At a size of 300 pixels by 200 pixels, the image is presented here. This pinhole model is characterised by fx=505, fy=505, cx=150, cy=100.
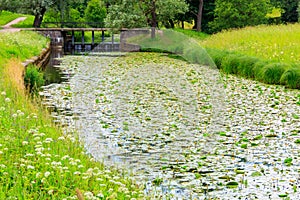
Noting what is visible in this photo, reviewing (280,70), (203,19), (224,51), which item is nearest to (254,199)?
(280,70)

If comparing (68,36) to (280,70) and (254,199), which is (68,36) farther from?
(254,199)

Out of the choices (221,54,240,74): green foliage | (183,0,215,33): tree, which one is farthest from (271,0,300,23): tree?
(221,54,240,74): green foliage

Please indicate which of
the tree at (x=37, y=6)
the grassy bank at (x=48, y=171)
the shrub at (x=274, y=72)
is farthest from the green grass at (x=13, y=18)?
the grassy bank at (x=48, y=171)

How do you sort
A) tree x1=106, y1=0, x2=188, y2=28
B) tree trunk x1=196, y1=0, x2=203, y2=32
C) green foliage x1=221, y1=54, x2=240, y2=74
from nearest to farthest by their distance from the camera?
green foliage x1=221, y1=54, x2=240, y2=74
tree x1=106, y1=0, x2=188, y2=28
tree trunk x1=196, y1=0, x2=203, y2=32

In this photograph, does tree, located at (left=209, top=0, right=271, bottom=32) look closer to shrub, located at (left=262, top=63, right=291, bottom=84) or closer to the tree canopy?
the tree canopy

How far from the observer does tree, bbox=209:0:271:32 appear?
40.0 metres

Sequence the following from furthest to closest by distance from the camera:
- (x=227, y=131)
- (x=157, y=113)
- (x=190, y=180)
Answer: (x=157, y=113) → (x=227, y=131) → (x=190, y=180)

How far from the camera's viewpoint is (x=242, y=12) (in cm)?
4078

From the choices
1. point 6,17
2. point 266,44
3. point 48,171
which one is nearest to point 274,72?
point 266,44

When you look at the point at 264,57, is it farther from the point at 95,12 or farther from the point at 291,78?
the point at 95,12

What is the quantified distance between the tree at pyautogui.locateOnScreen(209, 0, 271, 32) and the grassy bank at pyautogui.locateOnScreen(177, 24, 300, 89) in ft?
43.6

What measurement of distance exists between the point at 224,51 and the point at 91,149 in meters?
15.6

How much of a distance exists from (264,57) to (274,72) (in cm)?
299

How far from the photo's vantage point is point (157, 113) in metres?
11.9
